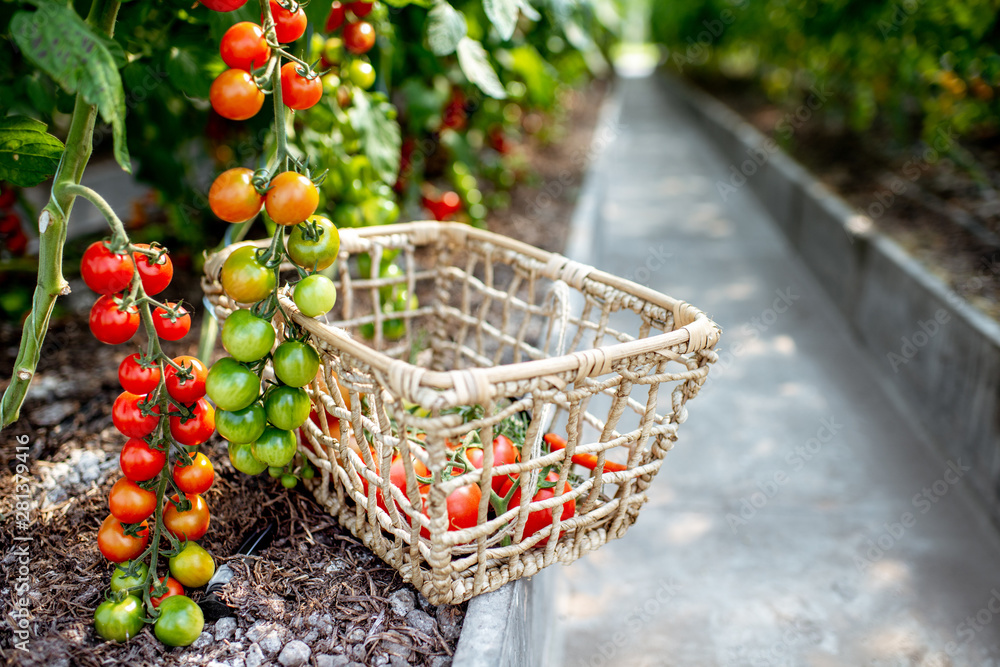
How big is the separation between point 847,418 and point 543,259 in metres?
1.47

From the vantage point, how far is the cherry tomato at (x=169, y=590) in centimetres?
103

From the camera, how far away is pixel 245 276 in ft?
3.19

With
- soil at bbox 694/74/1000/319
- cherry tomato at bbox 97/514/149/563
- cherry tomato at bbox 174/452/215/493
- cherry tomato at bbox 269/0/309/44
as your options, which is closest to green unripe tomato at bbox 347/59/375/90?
cherry tomato at bbox 269/0/309/44

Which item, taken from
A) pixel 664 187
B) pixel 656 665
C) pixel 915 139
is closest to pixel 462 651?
pixel 656 665

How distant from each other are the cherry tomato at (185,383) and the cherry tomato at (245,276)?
12 centimetres

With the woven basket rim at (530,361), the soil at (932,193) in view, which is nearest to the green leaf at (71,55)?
the woven basket rim at (530,361)

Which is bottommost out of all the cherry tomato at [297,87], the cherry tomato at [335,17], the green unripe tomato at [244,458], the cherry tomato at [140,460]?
the green unripe tomato at [244,458]

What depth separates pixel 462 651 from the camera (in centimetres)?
100

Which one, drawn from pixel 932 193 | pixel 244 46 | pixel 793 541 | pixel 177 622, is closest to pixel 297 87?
pixel 244 46

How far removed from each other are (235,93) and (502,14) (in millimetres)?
618

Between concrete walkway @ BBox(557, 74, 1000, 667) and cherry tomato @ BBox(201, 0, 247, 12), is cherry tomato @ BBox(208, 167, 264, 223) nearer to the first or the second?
cherry tomato @ BBox(201, 0, 247, 12)

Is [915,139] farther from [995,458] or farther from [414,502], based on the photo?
[414,502]

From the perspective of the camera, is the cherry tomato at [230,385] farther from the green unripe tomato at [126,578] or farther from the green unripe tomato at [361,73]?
the green unripe tomato at [361,73]

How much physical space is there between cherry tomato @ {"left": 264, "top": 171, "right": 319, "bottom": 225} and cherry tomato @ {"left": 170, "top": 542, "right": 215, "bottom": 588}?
0.51 m
